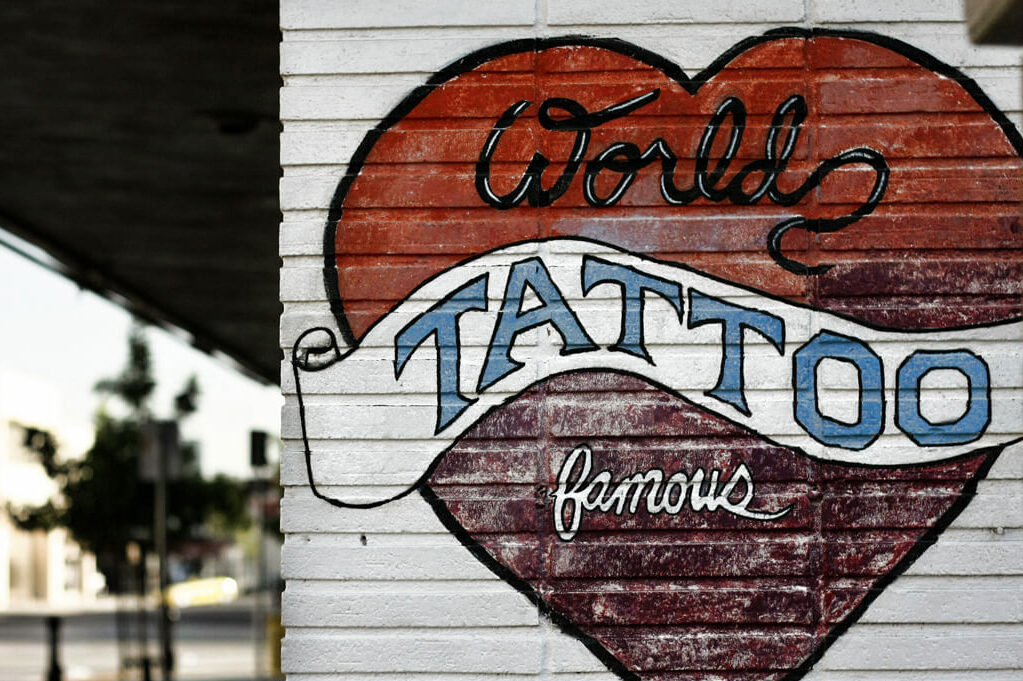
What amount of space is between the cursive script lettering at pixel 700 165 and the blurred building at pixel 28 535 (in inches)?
2121

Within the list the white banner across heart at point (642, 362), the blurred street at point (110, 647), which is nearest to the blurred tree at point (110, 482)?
the blurred street at point (110, 647)

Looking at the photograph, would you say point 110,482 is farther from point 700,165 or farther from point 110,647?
point 700,165

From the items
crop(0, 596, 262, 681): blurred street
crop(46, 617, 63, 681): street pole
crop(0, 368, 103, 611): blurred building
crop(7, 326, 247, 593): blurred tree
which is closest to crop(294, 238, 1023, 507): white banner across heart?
crop(46, 617, 63, 681): street pole

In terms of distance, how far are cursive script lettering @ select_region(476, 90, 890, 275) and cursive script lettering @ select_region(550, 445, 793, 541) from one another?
2.73 ft

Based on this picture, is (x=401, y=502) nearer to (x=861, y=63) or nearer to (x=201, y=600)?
(x=861, y=63)

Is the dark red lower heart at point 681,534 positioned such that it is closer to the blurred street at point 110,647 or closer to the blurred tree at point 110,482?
the blurred street at point 110,647

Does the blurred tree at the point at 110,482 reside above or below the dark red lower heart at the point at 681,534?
below

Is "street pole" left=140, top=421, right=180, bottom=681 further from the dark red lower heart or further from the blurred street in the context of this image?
the dark red lower heart

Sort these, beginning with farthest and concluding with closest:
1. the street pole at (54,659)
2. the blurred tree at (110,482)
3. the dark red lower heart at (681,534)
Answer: the blurred tree at (110,482)
the street pole at (54,659)
the dark red lower heart at (681,534)

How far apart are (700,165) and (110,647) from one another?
23.8m

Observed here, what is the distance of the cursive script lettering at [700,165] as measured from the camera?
4.39 m

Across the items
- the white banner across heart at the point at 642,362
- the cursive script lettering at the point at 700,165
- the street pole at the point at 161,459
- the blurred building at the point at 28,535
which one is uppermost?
the cursive script lettering at the point at 700,165

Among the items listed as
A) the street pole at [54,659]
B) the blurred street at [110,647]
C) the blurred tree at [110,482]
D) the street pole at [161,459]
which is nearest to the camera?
the street pole at [161,459]

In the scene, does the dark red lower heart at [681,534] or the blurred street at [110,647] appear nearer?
the dark red lower heart at [681,534]
